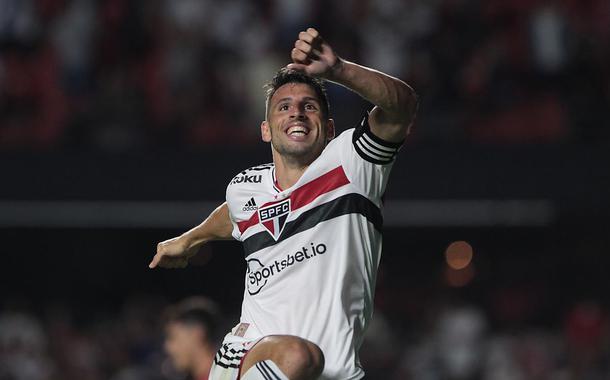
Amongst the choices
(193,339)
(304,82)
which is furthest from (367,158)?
(193,339)

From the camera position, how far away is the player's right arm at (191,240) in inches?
231

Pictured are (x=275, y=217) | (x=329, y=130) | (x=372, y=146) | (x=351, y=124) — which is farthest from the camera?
(x=351, y=124)

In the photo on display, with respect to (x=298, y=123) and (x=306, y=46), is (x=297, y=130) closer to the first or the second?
(x=298, y=123)

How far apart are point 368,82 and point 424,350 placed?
853 cm

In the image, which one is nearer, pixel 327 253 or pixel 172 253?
pixel 327 253

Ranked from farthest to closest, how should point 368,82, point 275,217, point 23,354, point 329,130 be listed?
point 23,354 < point 329,130 < point 275,217 < point 368,82

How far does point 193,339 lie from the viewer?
24.0 feet

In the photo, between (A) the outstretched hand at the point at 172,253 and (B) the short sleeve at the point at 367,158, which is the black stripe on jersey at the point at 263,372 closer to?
(B) the short sleeve at the point at 367,158

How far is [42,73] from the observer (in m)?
13.1

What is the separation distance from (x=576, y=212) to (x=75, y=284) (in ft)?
19.2

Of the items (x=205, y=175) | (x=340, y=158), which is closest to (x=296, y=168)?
(x=340, y=158)

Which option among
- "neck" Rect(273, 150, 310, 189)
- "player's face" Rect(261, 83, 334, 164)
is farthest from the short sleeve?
"neck" Rect(273, 150, 310, 189)

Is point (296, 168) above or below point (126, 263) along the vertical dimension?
below

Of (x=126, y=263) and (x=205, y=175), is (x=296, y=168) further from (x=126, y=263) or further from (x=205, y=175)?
(x=126, y=263)
